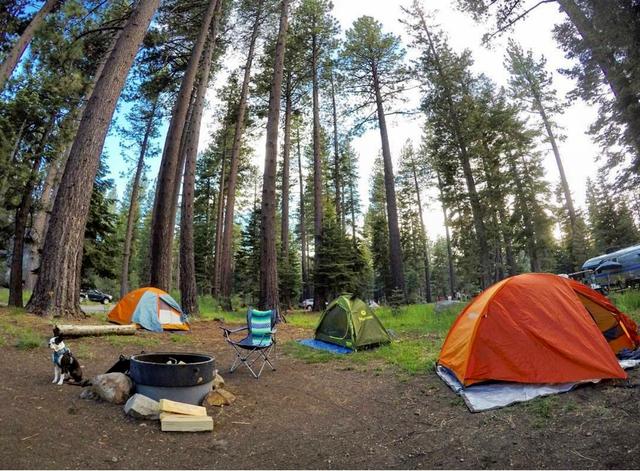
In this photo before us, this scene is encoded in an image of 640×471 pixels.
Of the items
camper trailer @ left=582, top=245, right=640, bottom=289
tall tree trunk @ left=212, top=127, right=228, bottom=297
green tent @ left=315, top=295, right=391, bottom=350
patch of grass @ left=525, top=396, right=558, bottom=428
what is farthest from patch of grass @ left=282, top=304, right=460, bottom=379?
tall tree trunk @ left=212, top=127, right=228, bottom=297

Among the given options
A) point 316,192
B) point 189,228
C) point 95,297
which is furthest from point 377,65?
point 95,297

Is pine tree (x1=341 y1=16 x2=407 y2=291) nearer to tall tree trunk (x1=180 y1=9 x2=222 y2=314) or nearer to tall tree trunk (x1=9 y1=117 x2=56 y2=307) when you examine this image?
tall tree trunk (x1=180 y1=9 x2=222 y2=314)

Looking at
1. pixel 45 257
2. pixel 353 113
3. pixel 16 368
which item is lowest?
pixel 16 368

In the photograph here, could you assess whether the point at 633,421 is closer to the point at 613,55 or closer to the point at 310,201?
the point at 613,55

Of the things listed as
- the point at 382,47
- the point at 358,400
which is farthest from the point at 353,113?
the point at 358,400

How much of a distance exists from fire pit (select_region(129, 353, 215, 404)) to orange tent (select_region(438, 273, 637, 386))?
10.2 feet

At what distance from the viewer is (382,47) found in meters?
17.5

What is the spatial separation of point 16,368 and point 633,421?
262 inches

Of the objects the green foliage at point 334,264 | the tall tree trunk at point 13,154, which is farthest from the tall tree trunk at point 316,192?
the tall tree trunk at point 13,154

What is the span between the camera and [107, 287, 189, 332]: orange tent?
30.8 feet

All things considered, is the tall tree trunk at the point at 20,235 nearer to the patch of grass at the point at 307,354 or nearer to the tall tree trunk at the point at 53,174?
the tall tree trunk at the point at 53,174

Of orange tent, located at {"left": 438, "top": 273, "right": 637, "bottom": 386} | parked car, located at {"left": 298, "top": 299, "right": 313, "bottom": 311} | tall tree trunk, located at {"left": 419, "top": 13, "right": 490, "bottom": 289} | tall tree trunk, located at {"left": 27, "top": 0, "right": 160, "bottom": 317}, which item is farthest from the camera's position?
parked car, located at {"left": 298, "top": 299, "right": 313, "bottom": 311}

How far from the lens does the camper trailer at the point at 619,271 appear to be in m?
15.3

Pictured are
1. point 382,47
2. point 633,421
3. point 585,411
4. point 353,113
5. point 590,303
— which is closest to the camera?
point 633,421
